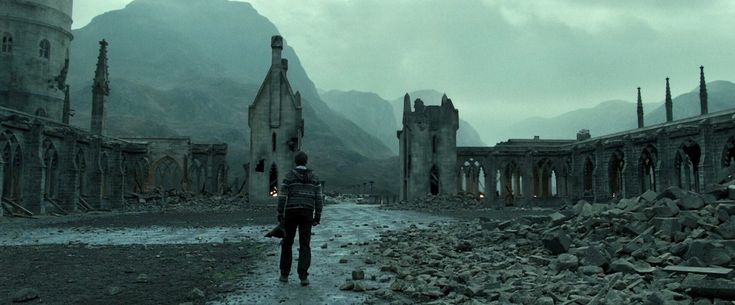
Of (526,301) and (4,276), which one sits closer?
(526,301)

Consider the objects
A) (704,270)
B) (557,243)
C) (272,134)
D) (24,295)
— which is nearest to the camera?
(24,295)

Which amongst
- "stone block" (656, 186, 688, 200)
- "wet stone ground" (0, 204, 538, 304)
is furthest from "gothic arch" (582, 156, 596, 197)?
A: "wet stone ground" (0, 204, 538, 304)

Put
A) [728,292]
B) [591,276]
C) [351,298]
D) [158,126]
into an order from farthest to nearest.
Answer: [158,126]
[591,276]
[351,298]
[728,292]

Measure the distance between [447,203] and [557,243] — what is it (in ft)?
103

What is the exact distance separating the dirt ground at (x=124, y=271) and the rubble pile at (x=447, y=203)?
93.6 feet

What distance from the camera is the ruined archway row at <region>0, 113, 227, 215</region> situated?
1019 inches

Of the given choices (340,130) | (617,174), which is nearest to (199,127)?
(340,130)

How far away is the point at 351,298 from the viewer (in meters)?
6.26

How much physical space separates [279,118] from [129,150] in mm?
12370

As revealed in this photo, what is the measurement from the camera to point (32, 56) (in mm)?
41875

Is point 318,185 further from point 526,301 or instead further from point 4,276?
point 4,276

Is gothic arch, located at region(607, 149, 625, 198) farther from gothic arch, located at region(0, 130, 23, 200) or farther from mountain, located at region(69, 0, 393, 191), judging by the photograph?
mountain, located at region(69, 0, 393, 191)

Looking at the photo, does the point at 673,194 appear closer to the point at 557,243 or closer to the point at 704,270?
the point at 557,243

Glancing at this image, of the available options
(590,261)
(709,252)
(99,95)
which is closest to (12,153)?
(99,95)
